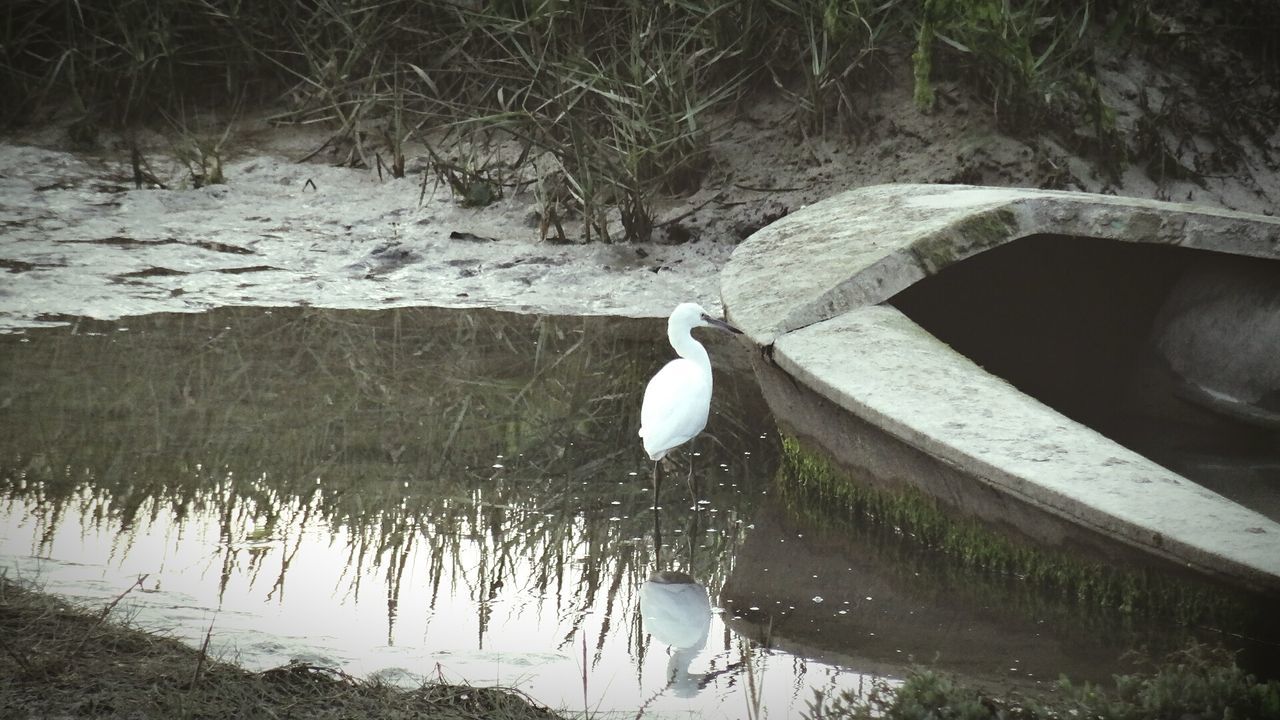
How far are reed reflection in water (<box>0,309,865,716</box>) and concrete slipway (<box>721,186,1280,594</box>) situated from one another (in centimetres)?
50

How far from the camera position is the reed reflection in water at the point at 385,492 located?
294 cm

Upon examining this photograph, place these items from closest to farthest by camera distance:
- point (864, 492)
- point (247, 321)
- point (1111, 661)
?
point (1111, 661) → point (864, 492) → point (247, 321)

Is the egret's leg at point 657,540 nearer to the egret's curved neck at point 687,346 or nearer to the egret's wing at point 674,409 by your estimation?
the egret's wing at point 674,409

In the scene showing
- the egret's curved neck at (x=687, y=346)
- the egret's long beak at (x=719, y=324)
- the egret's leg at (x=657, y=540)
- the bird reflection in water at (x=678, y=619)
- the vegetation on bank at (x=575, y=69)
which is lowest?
the bird reflection in water at (x=678, y=619)

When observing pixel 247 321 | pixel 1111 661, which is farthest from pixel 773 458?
pixel 247 321

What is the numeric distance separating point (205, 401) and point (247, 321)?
1.06 m

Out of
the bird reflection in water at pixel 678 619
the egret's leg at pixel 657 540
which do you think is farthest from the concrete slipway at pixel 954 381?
the bird reflection in water at pixel 678 619

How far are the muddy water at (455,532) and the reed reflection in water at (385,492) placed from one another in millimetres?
10

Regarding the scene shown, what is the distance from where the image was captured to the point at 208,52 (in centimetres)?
870

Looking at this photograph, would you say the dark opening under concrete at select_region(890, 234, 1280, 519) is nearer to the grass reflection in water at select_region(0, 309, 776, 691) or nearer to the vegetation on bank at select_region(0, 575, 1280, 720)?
the grass reflection in water at select_region(0, 309, 776, 691)

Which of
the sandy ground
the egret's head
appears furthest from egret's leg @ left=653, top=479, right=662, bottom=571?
the sandy ground

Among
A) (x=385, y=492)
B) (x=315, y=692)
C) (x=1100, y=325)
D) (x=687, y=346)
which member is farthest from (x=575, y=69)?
(x=315, y=692)

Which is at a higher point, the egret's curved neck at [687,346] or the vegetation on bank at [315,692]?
the egret's curved neck at [687,346]

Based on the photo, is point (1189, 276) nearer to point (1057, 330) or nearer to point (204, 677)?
point (1057, 330)
